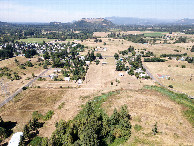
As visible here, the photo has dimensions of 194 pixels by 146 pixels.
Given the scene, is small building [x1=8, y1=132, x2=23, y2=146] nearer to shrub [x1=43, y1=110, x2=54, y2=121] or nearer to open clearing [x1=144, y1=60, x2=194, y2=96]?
shrub [x1=43, y1=110, x2=54, y2=121]

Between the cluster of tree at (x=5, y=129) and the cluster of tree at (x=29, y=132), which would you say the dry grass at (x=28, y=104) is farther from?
the cluster of tree at (x=29, y=132)

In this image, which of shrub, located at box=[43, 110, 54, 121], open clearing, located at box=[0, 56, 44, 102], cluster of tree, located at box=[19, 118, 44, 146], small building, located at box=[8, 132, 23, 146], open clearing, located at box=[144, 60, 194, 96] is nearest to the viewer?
small building, located at box=[8, 132, 23, 146]

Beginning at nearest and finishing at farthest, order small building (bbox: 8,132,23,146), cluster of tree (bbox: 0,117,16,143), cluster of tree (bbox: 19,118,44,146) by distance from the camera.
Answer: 1. small building (bbox: 8,132,23,146)
2. cluster of tree (bbox: 19,118,44,146)
3. cluster of tree (bbox: 0,117,16,143)

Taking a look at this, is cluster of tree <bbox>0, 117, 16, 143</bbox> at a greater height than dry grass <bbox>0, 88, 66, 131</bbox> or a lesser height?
lesser

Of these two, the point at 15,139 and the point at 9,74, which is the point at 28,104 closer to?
the point at 15,139

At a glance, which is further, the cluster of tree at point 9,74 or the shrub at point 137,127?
the cluster of tree at point 9,74

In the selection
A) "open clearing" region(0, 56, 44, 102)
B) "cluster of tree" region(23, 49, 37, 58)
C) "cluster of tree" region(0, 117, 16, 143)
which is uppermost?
"cluster of tree" region(23, 49, 37, 58)

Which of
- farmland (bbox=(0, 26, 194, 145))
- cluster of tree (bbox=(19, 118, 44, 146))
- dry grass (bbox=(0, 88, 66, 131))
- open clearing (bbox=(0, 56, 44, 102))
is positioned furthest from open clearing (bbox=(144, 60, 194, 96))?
open clearing (bbox=(0, 56, 44, 102))

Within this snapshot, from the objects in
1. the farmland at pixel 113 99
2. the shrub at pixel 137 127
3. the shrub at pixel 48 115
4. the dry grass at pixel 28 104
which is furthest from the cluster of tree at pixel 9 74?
the shrub at pixel 137 127

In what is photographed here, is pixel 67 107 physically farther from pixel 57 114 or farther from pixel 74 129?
pixel 74 129

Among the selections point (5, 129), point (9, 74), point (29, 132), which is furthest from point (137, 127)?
point (9, 74)

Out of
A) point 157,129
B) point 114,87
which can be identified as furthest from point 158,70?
point 157,129
